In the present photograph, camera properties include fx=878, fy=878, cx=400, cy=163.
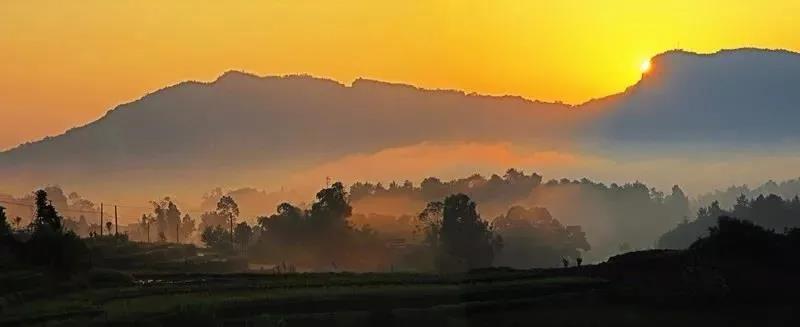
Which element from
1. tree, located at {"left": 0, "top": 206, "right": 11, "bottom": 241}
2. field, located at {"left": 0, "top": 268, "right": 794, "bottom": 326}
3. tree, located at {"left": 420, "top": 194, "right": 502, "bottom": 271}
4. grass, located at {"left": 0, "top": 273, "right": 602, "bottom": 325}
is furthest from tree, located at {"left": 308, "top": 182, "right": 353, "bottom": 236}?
field, located at {"left": 0, "top": 268, "right": 794, "bottom": 326}

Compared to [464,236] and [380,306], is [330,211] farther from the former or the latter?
[380,306]

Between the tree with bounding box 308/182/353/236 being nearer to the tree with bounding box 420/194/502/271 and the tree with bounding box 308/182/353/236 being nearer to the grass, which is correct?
the tree with bounding box 420/194/502/271

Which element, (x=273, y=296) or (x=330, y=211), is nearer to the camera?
(x=273, y=296)

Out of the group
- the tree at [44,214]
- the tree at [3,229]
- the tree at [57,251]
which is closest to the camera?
the tree at [57,251]

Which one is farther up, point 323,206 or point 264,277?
point 323,206

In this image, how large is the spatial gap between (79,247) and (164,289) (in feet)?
66.0

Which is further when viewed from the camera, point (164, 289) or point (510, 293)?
point (164, 289)

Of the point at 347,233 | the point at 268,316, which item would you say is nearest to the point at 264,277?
the point at 268,316

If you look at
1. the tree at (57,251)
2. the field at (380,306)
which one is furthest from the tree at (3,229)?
the field at (380,306)

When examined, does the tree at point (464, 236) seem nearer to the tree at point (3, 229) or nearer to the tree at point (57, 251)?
the tree at point (3, 229)

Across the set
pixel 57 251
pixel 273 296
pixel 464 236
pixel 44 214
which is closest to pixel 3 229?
pixel 44 214

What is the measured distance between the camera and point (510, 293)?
69750 millimetres

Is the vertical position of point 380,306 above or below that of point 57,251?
below

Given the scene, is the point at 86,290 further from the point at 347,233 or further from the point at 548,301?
the point at 347,233
